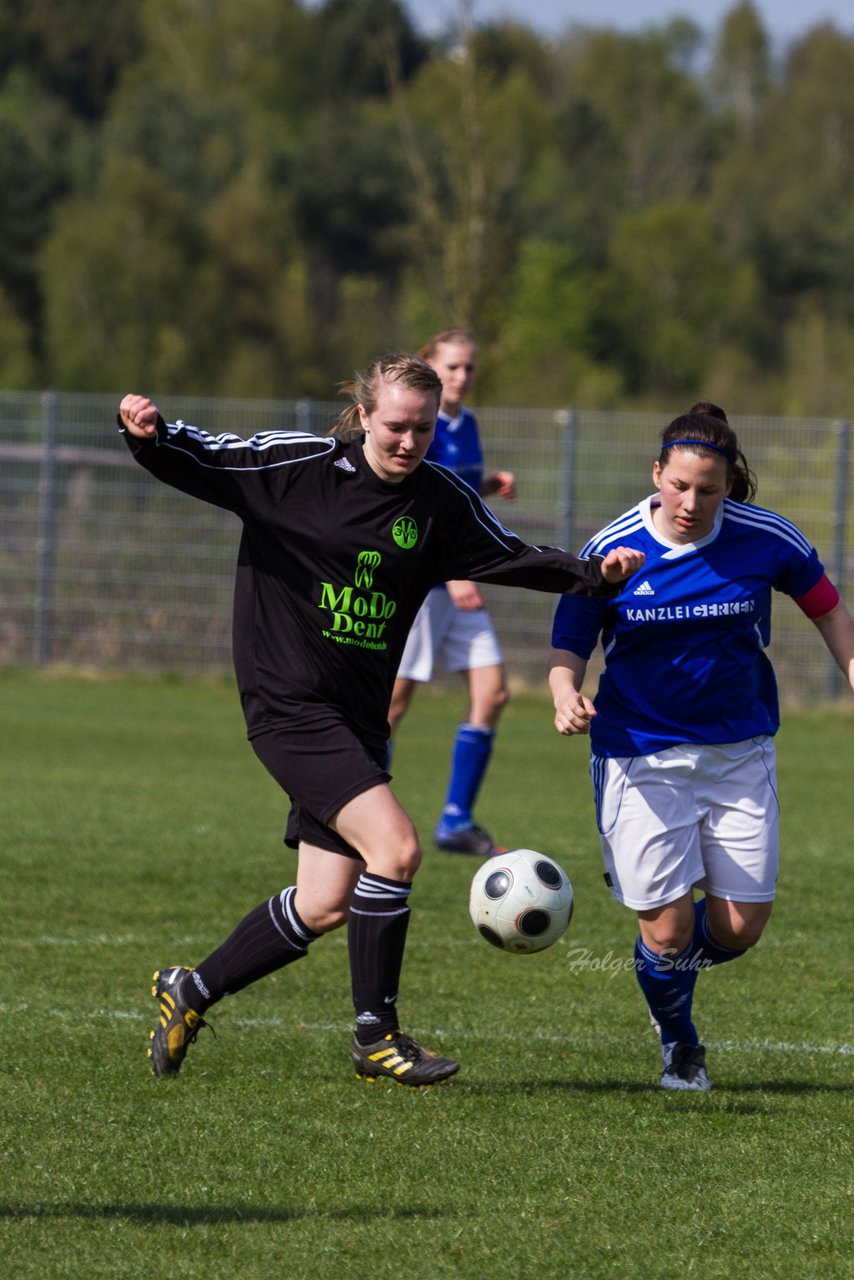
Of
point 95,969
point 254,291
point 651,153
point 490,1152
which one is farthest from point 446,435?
point 651,153

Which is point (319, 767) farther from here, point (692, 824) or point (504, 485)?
point (504, 485)

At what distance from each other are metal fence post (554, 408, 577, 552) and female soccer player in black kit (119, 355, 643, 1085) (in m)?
11.6

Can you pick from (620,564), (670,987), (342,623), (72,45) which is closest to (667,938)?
(670,987)

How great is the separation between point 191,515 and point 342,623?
1269cm

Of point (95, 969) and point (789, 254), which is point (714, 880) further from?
point (789, 254)

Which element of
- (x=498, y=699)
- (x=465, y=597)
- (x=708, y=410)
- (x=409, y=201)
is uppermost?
(x=409, y=201)

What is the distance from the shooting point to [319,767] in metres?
4.82

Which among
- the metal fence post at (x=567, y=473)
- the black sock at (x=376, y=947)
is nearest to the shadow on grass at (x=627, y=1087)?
the black sock at (x=376, y=947)

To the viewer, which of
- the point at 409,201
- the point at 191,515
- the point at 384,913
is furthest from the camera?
the point at 409,201

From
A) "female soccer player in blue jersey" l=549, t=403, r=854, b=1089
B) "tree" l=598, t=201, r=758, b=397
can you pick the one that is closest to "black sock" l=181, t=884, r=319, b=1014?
"female soccer player in blue jersey" l=549, t=403, r=854, b=1089

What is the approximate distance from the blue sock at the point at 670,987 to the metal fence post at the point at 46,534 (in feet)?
43.1

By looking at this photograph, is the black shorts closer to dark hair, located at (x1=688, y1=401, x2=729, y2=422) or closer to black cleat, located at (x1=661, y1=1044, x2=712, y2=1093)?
black cleat, located at (x1=661, y1=1044, x2=712, y2=1093)

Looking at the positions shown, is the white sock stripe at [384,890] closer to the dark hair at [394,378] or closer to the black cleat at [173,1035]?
the black cleat at [173,1035]

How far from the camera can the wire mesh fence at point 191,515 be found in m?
16.2
